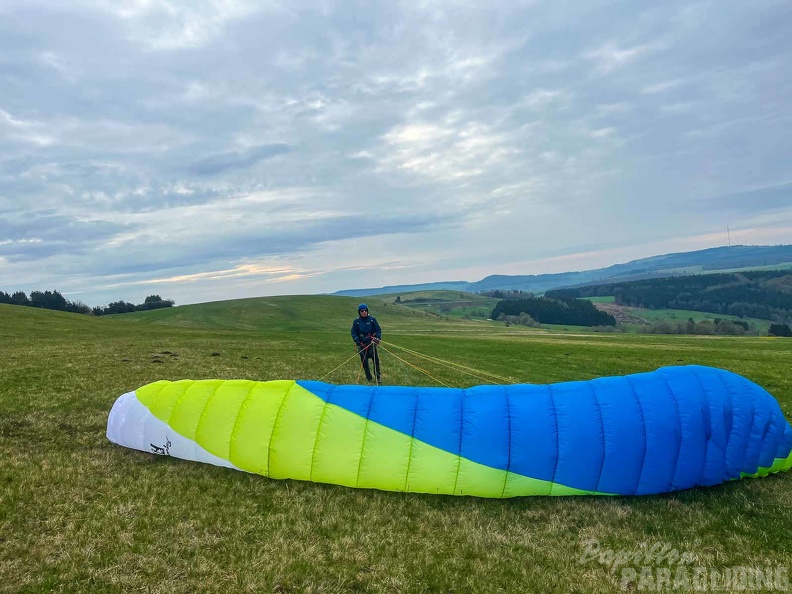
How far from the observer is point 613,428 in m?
8.95

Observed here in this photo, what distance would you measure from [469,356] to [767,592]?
2641 centimetres

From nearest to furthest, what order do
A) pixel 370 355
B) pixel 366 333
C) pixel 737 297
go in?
1. pixel 366 333
2. pixel 370 355
3. pixel 737 297

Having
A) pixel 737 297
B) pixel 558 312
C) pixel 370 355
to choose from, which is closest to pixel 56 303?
pixel 370 355

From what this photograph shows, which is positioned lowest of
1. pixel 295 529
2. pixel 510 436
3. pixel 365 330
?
pixel 295 529

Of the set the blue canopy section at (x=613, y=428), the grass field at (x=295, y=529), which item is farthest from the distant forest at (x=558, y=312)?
the grass field at (x=295, y=529)

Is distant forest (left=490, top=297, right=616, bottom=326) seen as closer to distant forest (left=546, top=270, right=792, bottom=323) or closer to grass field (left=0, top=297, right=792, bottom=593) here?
distant forest (left=546, top=270, right=792, bottom=323)

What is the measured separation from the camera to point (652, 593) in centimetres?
617

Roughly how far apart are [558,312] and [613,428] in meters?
146

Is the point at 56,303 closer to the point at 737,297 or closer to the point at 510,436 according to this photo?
the point at 510,436

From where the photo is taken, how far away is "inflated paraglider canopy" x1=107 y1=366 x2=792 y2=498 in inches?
350

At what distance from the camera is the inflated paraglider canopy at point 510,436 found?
29.2 feet

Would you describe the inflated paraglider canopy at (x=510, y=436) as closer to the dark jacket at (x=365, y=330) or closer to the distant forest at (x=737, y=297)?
the dark jacket at (x=365, y=330)

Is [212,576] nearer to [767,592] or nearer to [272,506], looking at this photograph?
[272,506]

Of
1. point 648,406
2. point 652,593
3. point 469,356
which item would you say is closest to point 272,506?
point 652,593
